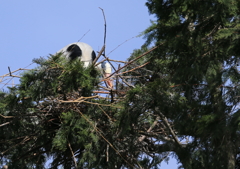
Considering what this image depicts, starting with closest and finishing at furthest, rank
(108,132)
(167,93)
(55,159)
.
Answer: (167,93)
(108,132)
(55,159)

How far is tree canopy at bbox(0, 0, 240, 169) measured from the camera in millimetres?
5398

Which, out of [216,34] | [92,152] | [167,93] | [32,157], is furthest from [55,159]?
[216,34]

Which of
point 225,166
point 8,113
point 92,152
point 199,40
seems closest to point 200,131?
point 225,166

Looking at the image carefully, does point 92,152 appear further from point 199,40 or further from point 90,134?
point 199,40

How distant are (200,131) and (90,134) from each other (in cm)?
152

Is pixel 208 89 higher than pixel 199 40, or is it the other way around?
pixel 199 40

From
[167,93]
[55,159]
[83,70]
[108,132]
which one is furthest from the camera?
[55,159]

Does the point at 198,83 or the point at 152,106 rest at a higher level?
the point at 198,83

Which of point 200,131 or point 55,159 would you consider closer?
point 200,131

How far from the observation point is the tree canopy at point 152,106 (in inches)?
213

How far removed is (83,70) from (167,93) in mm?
1063

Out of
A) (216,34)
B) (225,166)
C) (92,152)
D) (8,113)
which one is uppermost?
(216,34)

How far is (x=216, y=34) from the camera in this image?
574 centimetres

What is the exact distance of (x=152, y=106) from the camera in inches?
227
